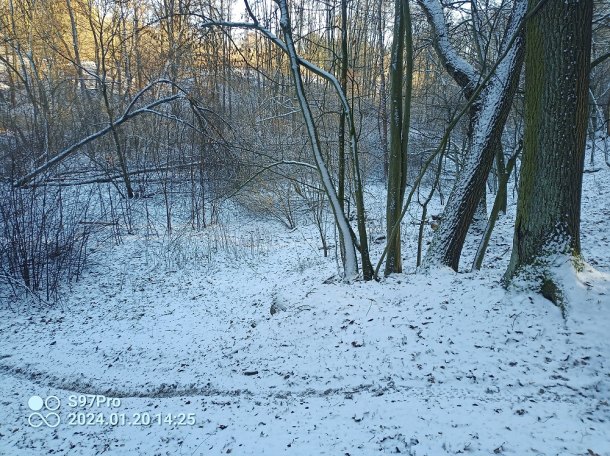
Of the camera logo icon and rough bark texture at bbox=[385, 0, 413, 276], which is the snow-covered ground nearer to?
the camera logo icon

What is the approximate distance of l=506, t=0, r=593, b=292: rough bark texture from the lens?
3.14 metres

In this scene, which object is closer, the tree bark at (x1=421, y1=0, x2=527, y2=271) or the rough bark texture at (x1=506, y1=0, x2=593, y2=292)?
the rough bark texture at (x1=506, y1=0, x2=593, y2=292)

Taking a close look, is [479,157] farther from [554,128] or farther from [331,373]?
[331,373]

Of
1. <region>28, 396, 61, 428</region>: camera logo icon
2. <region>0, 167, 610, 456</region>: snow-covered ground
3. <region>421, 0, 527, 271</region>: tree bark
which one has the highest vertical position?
<region>421, 0, 527, 271</region>: tree bark

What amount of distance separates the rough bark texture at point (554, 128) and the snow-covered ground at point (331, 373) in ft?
1.35

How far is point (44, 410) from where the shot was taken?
11.4ft

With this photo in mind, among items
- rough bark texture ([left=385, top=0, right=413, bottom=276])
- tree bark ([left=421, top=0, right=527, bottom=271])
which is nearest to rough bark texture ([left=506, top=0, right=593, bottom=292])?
tree bark ([left=421, top=0, right=527, bottom=271])

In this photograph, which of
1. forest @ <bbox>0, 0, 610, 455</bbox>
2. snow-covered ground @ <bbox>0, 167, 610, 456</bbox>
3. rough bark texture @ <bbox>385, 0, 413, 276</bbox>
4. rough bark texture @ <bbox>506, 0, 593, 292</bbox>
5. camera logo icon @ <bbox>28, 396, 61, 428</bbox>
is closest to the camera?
snow-covered ground @ <bbox>0, 167, 610, 456</bbox>

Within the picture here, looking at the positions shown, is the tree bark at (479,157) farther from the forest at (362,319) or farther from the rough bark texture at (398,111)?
the rough bark texture at (398,111)

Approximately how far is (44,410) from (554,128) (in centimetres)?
Answer: 524

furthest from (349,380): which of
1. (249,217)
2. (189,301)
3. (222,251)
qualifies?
(249,217)

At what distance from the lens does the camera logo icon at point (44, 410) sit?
3262 millimetres

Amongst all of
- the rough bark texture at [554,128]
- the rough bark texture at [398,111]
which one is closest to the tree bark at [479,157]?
the rough bark texture at [398,111]

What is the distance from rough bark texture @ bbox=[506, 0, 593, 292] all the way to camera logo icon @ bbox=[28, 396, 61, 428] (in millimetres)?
4513
